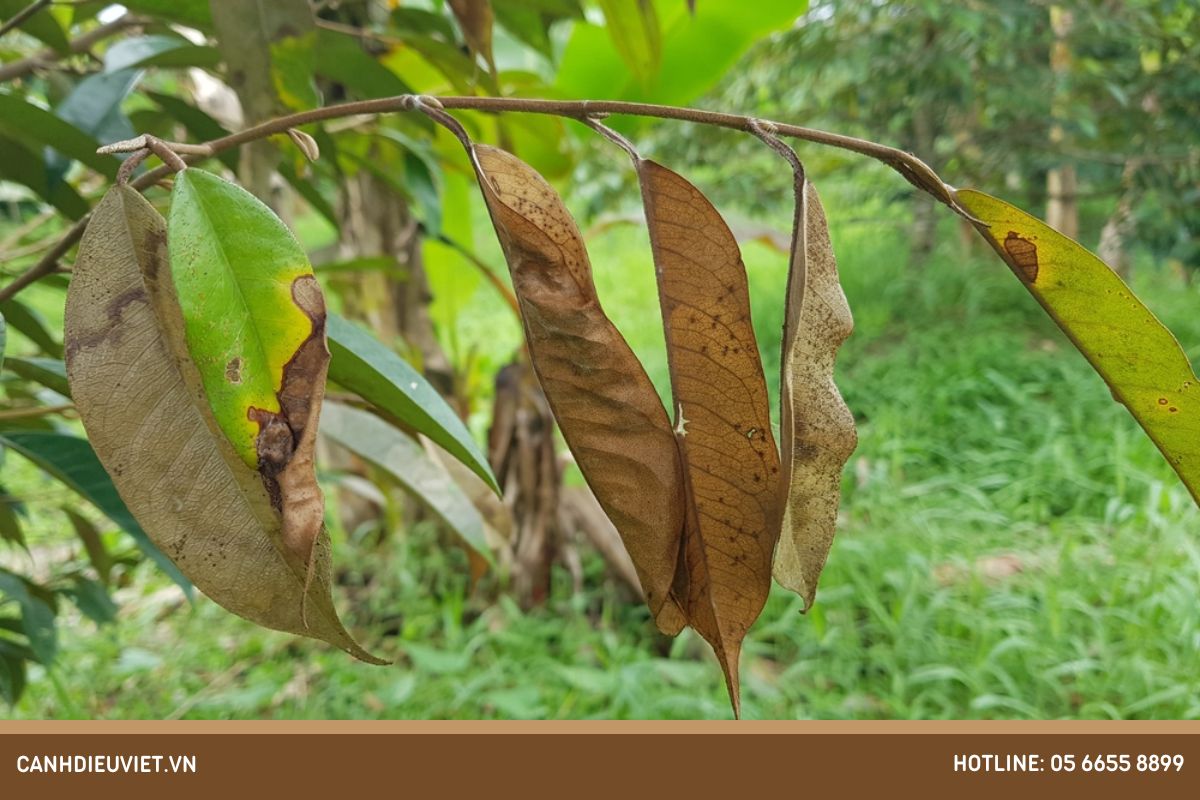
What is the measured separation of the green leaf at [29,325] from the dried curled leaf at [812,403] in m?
0.48

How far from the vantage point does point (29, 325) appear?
1.93ft

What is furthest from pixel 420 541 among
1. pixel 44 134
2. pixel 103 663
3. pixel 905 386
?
pixel 44 134

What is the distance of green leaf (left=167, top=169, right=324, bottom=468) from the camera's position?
259mm

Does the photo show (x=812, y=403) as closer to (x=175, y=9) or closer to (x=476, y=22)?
(x=476, y=22)

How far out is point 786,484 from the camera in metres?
0.25

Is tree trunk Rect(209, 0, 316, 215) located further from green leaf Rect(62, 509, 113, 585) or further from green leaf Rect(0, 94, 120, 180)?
green leaf Rect(62, 509, 113, 585)

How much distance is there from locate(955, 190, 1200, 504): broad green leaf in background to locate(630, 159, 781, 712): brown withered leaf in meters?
0.08

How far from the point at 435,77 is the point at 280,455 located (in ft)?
2.58

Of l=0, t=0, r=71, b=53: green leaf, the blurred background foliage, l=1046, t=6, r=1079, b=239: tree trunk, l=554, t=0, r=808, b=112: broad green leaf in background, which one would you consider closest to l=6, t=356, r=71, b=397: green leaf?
the blurred background foliage

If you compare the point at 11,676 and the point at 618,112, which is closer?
the point at 618,112

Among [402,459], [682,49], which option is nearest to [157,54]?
[402,459]

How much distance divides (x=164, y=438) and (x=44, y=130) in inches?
11.0

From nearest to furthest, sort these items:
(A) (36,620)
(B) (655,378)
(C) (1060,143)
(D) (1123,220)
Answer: (A) (36,620)
(D) (1123,220)
(C) (1060,143)
(B) (655,378)

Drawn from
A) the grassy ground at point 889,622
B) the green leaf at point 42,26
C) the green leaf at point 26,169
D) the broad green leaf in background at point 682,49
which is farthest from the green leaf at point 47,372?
the broad green leaf in background at point 682,49
